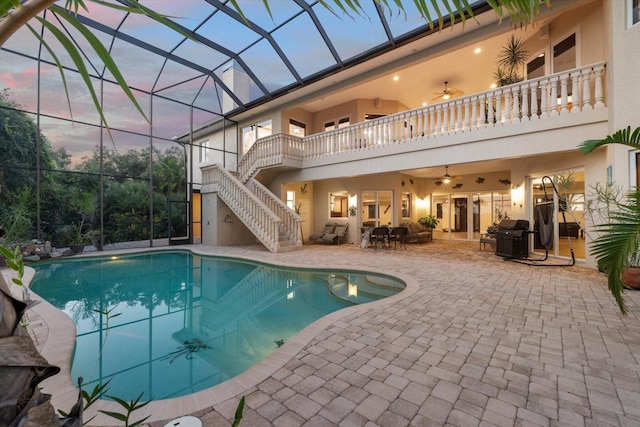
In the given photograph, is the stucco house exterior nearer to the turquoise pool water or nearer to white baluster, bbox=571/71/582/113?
white baluster, bbox=571/71/582/113

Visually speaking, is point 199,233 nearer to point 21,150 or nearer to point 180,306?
point 21,150

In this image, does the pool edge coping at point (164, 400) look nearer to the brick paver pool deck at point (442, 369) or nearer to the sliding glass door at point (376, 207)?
the brick paver pool deck at point (442, 369)

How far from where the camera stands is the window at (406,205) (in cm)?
1345

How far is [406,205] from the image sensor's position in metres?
13.6

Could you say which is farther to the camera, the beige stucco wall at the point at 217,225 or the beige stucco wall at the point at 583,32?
the beige stucco wall at the point at 217,225

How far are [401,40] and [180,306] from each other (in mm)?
8638

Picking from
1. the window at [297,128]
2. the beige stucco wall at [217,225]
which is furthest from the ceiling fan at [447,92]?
the beige stucco wall at [217,225]

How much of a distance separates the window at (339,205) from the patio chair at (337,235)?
642 mm

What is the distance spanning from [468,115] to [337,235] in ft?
21.6

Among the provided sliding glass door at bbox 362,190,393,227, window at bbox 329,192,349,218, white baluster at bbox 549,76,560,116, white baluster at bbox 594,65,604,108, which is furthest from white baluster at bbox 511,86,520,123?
window at bbox 329,192,349,218

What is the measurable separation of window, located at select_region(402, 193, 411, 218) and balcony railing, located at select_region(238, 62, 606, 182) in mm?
4480

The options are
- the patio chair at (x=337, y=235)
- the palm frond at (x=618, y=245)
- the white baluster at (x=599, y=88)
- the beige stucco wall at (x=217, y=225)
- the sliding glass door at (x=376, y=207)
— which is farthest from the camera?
the sliding glass door at (x=376, y=207)

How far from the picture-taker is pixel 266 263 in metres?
8.12

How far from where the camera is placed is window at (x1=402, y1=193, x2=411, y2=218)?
13.4 meters
